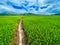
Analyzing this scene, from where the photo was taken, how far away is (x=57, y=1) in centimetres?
1011

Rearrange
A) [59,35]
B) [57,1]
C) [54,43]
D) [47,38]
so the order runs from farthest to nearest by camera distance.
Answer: [57,1], [59,35], [47,38], [54,43]

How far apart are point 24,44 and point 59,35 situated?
1401mm

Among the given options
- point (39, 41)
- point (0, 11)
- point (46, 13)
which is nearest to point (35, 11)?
A: point (46, 13)

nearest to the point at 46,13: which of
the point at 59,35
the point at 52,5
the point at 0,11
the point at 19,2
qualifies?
the point at 52,5

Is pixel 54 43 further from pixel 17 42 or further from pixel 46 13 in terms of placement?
pixel 46 13

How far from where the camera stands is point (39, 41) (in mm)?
6484

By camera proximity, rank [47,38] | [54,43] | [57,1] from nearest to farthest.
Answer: [54,43], [47,38], [57,1]

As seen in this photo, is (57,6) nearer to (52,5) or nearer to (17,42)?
(52,5)

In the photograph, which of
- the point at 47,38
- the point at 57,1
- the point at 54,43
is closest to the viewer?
the point at 54,43

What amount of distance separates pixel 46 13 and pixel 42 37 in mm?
3486

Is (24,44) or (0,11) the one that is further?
(0,11)

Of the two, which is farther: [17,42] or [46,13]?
[46,13]

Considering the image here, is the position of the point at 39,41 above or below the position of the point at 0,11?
below

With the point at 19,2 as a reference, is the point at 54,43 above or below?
below
